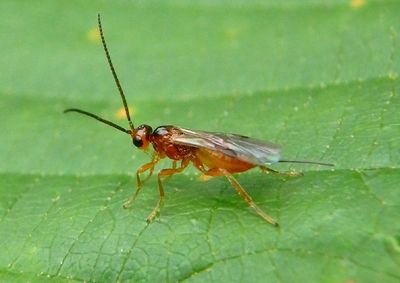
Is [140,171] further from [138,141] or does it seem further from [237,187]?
[237,187]

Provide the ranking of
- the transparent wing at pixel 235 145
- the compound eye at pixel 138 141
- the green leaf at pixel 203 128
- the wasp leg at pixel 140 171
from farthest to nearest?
the compound eye at pixel 138 141 < the wasp leg at pixel 140 171 < the transparent wing at pixel 235 145 < the green leaf at pixel 203 128

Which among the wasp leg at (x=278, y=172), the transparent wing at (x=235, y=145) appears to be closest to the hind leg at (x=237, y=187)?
the transparent wing at (x=235, y=145)

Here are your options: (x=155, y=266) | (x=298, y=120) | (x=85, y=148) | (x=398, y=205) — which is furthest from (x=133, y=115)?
(x=398, y=205)

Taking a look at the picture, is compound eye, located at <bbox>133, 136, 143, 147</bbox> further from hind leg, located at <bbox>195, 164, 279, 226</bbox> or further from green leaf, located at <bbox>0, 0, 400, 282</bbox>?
hind leg, located at <bbox>195, 164, 279, 226</bbox>

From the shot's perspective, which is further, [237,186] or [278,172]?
[278,172]

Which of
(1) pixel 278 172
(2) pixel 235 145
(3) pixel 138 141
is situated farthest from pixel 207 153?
(3) pixel 138 141

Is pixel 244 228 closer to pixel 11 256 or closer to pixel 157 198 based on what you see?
pixel 157 198

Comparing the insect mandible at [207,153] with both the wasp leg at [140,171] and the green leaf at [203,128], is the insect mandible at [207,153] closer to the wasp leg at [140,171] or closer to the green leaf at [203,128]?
the wasp leg at [140,171]
